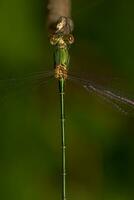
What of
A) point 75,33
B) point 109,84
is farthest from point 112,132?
point 75,33

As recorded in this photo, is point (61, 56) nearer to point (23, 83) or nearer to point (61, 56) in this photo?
point (61, 56)

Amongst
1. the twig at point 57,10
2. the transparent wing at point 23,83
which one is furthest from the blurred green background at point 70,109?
the twig at point 57,10

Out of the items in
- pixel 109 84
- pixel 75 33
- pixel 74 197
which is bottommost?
pixel 74 197

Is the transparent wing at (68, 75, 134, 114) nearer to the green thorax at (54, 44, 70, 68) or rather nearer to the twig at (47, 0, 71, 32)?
the green thorax at (54, 44, 70, 68)

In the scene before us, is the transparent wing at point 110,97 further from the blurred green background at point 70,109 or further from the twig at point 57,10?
the twig at point 57,10

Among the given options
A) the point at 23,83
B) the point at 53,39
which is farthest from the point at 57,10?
the point at 23,83

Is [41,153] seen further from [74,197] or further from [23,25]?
[23,25]
